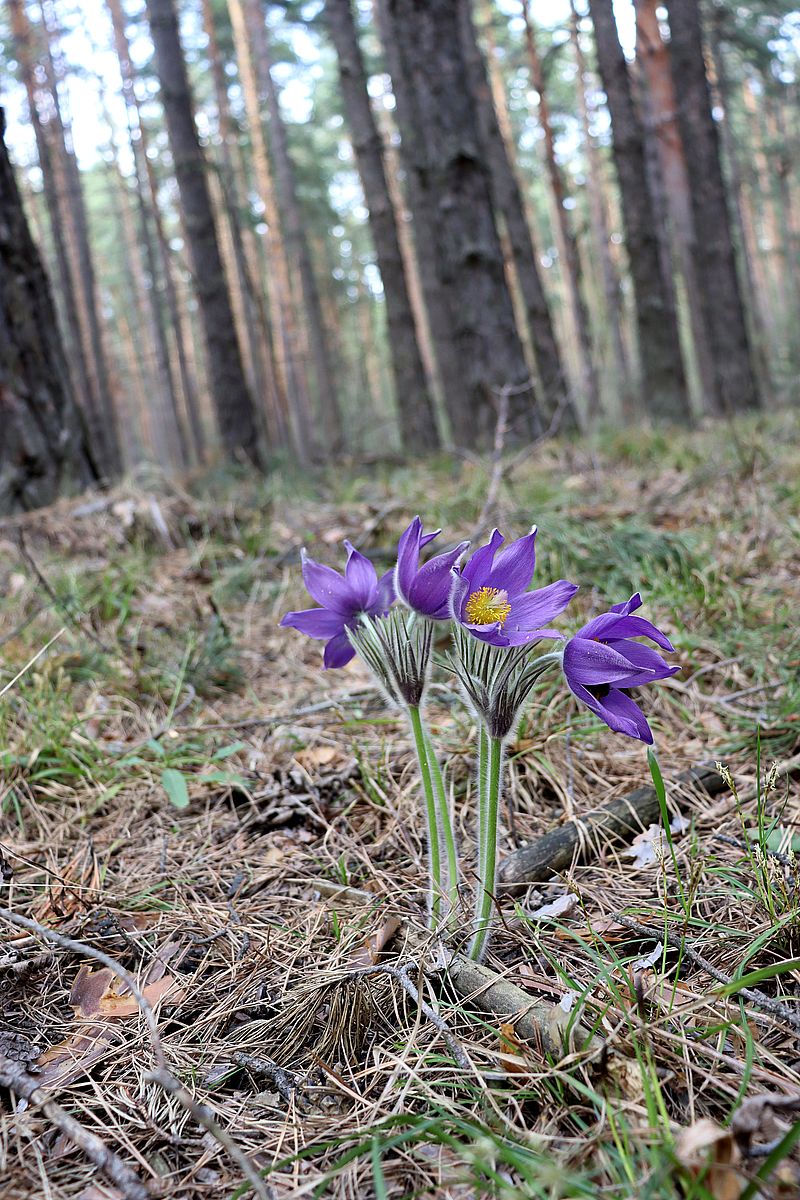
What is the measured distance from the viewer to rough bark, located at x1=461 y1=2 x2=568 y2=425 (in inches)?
380

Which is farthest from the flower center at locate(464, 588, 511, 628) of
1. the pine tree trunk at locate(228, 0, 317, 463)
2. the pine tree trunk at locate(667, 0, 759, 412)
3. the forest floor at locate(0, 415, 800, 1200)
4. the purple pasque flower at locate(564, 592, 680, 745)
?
the pine tree trunk at locate(228, 0, 317, 463)

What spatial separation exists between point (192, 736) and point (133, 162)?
1927 cm

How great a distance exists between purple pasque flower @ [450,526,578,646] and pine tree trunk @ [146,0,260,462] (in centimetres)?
764

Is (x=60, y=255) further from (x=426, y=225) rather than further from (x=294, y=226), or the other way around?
(x=426, y=225)

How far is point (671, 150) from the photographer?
11914 mm

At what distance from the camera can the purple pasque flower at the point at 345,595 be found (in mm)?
1392

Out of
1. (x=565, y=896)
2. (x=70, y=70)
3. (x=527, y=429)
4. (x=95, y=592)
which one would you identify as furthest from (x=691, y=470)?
(x=70, y=70)

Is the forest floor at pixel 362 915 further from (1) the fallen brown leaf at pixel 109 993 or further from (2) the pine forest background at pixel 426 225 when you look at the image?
(2) the pine forest background at pixel 426 225

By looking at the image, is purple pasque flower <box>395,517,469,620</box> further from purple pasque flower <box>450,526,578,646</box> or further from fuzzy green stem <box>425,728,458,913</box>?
fuzzy green stem <box>425,728,458,913</box>

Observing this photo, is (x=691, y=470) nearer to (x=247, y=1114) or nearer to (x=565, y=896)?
(x=565, y=896)

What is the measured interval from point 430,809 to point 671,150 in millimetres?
13173

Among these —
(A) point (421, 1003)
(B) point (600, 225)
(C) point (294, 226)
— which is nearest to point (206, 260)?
(C) point (294, 226)

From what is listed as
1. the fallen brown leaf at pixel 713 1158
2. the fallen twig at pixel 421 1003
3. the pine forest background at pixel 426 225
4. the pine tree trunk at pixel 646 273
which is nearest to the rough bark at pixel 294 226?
the pine forest background at pixel 426 225

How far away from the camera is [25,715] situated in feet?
8.02
